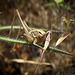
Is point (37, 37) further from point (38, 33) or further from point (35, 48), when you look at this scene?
point (35, 48)

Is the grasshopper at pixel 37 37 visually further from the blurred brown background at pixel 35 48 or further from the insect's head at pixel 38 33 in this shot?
the blurred brown background at pixel 35 48

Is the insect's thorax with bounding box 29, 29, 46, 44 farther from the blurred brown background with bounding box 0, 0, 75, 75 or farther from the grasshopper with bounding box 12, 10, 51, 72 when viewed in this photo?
the blurred brown background with bounding box 0, 0, 75, 75

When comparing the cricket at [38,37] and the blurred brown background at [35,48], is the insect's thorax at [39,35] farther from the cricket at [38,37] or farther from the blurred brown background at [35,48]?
the blurred brown background at [35,48]

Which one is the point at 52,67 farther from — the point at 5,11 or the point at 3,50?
the point at 5,11

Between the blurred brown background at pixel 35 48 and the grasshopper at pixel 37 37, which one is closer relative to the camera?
the grasshopper at pixel 37 37

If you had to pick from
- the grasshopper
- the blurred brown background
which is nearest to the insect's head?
the grasshopper

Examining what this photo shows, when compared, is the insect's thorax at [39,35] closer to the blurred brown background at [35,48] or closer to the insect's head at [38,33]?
the insect's head at [38,33]

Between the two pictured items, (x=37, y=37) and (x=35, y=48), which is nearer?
(x=37, y=37)

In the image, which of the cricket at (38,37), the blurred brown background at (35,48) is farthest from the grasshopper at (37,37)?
the blurred brown background at (35,48)

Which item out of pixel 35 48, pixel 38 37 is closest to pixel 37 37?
pixel 38 37

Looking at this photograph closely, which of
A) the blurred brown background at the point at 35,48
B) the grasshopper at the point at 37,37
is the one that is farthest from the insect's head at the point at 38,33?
the blurred brown background at the point at 35,48

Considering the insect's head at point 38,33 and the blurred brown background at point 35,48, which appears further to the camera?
the blurred brown background at point 35,48
